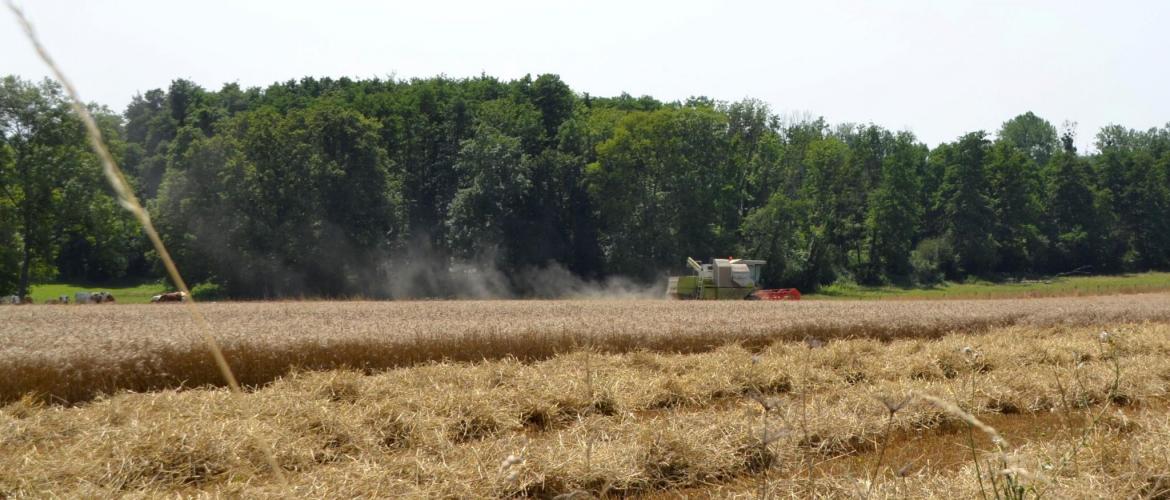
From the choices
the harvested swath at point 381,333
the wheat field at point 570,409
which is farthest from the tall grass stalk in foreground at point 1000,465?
the harvested swath at point 381,333

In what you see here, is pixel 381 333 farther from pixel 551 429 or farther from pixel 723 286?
pixel 723 286

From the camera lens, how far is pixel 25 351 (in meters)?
12.6

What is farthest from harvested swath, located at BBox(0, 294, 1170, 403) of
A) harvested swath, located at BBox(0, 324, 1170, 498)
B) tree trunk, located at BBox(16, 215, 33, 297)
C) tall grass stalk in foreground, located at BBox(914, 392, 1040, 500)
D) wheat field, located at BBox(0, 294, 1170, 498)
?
tree trunk, located at BBox(16, 215, 33, 297)

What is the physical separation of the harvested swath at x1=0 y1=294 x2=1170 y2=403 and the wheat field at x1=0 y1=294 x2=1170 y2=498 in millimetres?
60

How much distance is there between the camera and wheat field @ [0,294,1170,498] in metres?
6.35

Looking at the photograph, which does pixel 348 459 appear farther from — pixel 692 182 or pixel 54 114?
pixel 692 182

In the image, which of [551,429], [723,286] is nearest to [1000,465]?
[551,429]

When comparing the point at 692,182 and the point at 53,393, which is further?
the point at 692,182

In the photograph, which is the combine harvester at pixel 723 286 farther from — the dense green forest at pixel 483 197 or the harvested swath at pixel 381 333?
the dense green forest at pixel 483 197

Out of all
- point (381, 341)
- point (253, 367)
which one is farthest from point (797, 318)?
point (253, 367)

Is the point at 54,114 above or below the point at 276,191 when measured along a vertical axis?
above

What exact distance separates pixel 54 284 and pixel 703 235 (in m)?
40.9

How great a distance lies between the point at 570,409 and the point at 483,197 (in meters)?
41.3

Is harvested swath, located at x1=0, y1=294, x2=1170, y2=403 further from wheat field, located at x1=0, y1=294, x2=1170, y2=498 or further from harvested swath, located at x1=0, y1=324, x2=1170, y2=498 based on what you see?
harvested swath, located at x1=0, y1=324, x2=1170, y2=498
